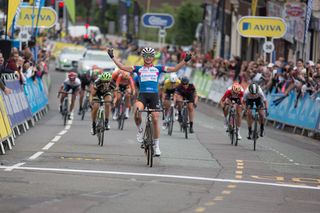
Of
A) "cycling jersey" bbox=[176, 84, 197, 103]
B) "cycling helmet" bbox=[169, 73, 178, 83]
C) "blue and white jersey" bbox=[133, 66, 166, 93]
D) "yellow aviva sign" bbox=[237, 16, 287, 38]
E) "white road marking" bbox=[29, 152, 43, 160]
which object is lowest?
"white road marking" bbox=[29, 152, 43, 160]

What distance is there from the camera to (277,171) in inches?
694

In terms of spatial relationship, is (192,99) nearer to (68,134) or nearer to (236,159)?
(68,134)

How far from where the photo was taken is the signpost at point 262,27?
38.1 m

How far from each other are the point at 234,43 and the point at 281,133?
36.7 metres

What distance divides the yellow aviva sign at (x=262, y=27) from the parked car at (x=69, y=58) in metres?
29.7

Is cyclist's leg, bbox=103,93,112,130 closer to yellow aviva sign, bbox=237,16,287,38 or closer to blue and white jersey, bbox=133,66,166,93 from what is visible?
blue and white jersey, bbox=133,66,166,93

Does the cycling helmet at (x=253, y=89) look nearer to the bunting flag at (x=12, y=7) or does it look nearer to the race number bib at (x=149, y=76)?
the race number bib at (x=149, y=76)

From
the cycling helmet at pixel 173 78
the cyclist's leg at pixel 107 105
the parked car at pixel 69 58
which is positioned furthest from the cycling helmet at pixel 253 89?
the parked car at pixel 69 58

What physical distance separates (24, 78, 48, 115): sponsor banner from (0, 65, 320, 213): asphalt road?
477 centimetres

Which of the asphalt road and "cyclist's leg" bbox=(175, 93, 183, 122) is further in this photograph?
"cyclist's leg" bbox=(175, 93, 183, 122)

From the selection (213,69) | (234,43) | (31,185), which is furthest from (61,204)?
(234,43)

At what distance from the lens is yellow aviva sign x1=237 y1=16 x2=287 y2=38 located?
3816 cm

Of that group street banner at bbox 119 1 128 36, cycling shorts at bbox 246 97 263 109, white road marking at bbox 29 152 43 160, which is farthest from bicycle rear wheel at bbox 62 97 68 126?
street banner at bbox 119 1 128 36

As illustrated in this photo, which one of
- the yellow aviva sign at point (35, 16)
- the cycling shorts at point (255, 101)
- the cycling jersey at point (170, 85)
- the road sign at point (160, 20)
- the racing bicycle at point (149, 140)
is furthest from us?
the road sign at point (160, 20)
